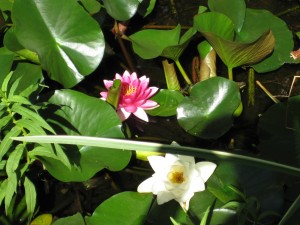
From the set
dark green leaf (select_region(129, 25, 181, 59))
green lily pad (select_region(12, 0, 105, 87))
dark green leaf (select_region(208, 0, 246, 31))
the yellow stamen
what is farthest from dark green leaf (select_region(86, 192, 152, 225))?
dark green leaf (select_region(208, 0, 246, 31))

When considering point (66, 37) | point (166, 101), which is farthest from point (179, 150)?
point (66, 37)

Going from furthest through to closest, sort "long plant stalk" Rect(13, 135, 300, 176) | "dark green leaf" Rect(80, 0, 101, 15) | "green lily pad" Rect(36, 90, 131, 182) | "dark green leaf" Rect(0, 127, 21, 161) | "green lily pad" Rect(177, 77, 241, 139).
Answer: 1. "dark green leaf" Rect(80, 0, 101, 15)
2. "green lily pad" Rect(177, 77, 241, 139)
3. "green lily pad" Rect(36, 90, 131, 182)
4. "dark green leaf" Rect(0, 127, 21, 161)
5. "long plant stalk" Rect(13, 135, 300, 176)

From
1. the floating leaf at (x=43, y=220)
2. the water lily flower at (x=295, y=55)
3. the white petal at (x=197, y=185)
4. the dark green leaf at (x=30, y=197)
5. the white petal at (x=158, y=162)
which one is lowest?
the floating leaf at (x=43, y=220)

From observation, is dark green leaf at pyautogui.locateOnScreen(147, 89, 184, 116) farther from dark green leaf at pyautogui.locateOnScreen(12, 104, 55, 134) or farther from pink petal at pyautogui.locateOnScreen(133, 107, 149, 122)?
dark green leaf at pyautogui.locateOnScreen(12, 104, 55, 134)

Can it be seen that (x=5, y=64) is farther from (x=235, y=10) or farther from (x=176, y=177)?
Answer: (x=235, y=10)

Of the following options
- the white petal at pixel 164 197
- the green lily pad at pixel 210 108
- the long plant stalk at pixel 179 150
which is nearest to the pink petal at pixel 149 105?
the green lily pad at pixel 210 108

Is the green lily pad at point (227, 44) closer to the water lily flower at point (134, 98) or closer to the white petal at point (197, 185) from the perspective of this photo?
the water lily flower at point (134, 98)

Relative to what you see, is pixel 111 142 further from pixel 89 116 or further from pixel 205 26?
pixel 205 26
